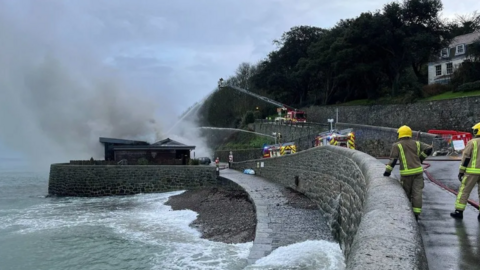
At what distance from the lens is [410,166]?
7039 mm

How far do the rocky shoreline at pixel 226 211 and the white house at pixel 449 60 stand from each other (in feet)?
112

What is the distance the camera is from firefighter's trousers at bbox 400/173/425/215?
7.03 meters

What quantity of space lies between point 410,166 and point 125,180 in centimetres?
2920

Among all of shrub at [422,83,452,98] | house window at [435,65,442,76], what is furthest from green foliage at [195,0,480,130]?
house window at [435,65,442,76]

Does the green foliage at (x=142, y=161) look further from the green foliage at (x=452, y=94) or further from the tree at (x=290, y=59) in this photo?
the tree at (x=290, y=59)

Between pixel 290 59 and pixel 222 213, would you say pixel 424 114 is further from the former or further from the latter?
pixel 290 59

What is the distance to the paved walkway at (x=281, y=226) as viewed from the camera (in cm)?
1149

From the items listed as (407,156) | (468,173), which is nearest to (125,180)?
(407,156)

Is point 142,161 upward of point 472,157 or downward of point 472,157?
downward

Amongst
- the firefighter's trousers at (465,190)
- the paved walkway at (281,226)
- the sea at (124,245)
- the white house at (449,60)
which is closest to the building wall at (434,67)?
the white house at (449,60)

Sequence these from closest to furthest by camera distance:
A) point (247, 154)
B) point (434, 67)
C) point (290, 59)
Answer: point (247, 154) < point (434, 67) < point (290, 59)

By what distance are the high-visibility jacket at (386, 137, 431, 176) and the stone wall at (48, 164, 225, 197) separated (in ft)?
87.0

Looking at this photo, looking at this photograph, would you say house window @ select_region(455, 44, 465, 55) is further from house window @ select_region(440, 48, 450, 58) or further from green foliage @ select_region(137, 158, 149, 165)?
green foliage @ select_region(137, 158, 149, 165)

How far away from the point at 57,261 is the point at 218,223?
6.43 metres
